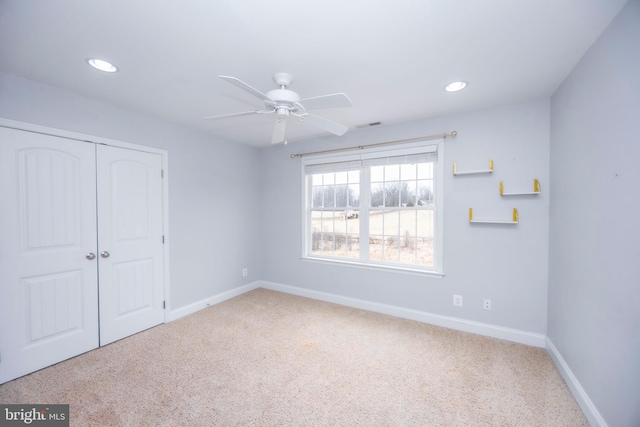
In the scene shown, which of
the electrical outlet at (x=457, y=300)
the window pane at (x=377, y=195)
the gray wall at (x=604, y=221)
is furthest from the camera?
the window pane at (x=377, y=195)

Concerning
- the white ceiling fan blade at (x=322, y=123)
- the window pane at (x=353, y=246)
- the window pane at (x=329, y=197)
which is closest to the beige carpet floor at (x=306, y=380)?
the window pane at (x=353, y=246)

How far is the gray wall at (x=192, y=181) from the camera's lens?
232 cm

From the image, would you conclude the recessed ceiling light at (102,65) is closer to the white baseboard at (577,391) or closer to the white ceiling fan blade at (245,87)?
the white ceiling fan blade at (245,87)

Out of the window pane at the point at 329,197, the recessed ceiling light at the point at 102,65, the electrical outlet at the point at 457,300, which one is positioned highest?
the recessed ceiling light at the point at 102,65

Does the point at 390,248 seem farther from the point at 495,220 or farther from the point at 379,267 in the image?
the point at 495,220

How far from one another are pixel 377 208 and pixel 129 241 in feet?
9.84

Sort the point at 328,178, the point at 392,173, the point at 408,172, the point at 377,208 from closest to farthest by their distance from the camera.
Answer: the point at 408,172 < the point at 392,173 < the point at 377,208 < the point at 328,178

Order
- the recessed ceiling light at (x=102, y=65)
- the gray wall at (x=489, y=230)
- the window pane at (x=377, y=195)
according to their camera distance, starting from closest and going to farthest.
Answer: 1. the recessed ceiling light at (x=102, y=65)
2. the gray wall at (x=489, y=230)
3. the window pane at (x=377, y=195)

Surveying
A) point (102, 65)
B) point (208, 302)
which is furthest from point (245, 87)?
point (208, 302)

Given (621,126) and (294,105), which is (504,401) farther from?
(294,105)

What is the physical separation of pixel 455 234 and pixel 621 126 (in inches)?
67.0

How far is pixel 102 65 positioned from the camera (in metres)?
1.99

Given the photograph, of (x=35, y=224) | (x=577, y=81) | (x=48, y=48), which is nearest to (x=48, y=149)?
(x=35, y=224)

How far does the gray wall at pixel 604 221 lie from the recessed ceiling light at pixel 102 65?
325 centimetres
